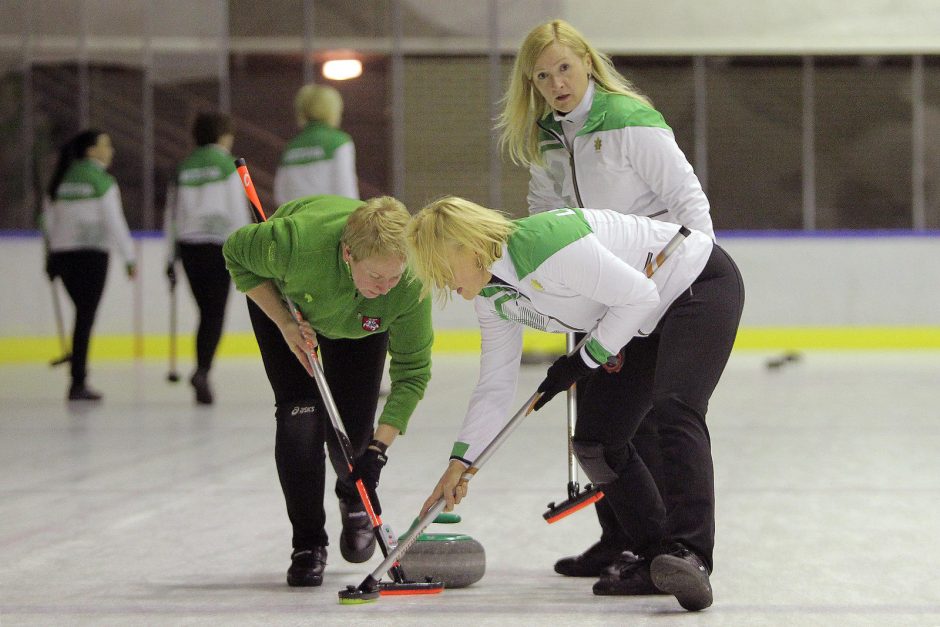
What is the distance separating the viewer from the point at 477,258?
2.40m

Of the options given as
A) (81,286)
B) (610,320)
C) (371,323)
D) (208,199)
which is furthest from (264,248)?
(81,286)

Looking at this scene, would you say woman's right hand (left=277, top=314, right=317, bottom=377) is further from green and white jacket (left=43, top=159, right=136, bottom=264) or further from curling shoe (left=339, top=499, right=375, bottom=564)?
green and white jacket (left=43, top=159, right=136, bottom=264)

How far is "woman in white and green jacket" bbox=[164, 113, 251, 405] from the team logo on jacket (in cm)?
394

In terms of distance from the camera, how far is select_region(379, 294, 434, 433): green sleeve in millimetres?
2924

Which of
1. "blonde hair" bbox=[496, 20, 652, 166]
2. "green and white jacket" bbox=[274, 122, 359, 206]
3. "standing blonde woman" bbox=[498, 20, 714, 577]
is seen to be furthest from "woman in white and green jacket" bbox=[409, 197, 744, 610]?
"green and white jacket" bbox=[274, 122, 359, 206]

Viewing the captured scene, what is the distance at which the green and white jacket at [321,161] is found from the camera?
6.31 m

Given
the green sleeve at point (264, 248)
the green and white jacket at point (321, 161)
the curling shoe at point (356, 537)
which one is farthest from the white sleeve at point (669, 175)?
the green and white jacket at point (321, 161)

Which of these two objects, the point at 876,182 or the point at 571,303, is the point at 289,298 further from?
the point at 876,182

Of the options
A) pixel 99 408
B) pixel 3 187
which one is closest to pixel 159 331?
pixel 3 187

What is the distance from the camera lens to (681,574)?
8.04 ft

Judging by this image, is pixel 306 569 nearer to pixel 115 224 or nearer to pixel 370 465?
pixel 370 465

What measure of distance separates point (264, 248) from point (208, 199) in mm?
4177

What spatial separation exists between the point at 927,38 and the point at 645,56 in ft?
7.83

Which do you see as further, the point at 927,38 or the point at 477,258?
the point at 927,38
